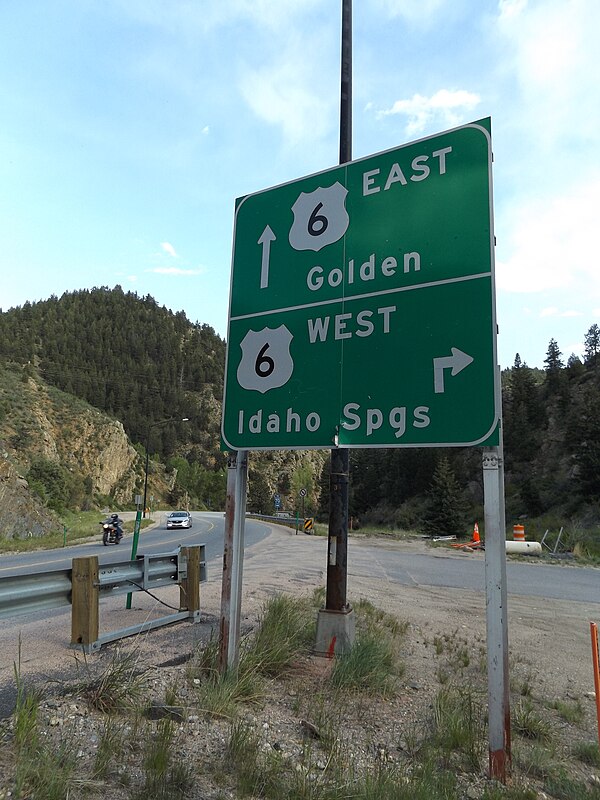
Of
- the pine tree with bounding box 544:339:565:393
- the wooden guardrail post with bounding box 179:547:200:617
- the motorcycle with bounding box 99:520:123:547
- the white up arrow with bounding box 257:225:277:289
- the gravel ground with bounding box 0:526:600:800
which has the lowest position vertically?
the motorcycle with bounding box 99:520:123:547

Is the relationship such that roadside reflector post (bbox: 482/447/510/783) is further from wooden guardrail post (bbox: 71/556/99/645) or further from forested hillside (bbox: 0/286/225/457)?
forested hillside (bbox: 0/286/225/457)

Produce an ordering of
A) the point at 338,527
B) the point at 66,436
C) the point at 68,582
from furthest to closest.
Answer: the point at 66,436
the point at 338,527
the point at 68,582

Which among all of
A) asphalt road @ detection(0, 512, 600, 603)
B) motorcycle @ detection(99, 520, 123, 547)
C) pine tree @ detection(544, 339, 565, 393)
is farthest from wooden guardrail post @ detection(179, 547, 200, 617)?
pine tree @ detection(544, 339, 565, 393)

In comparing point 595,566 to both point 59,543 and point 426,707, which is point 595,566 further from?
point 59,543

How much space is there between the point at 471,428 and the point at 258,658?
2.74 metres

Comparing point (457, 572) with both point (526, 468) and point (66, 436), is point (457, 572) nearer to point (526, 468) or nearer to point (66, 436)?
point (526, 468)

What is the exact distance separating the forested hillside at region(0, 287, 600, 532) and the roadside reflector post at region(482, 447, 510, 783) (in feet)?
136

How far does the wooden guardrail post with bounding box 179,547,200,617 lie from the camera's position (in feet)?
22.9

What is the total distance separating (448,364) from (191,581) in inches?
170

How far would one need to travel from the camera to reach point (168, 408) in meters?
143

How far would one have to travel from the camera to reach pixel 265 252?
5703mm

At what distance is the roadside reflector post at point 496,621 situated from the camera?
378 cm

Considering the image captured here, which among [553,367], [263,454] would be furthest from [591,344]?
[263,454]

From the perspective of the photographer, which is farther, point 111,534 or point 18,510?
point 18,510
